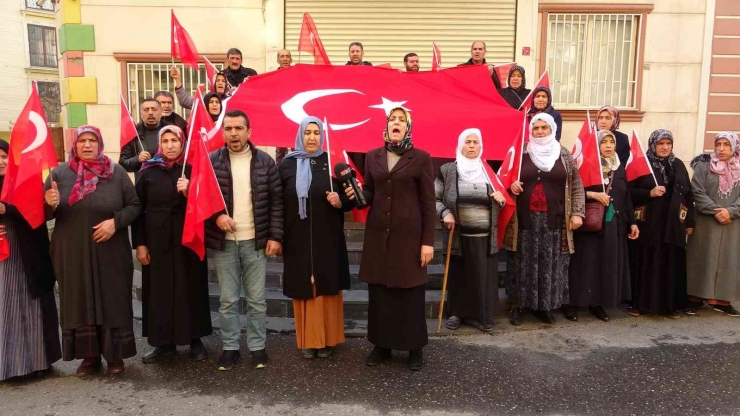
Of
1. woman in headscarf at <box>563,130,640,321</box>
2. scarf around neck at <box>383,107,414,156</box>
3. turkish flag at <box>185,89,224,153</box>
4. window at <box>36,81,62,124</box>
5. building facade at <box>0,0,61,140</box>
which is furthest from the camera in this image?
window at <box>36,81,62,124</box>

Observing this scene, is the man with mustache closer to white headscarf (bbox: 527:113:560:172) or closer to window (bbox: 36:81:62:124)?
white headscarf (bbox: 527:113:560:172)

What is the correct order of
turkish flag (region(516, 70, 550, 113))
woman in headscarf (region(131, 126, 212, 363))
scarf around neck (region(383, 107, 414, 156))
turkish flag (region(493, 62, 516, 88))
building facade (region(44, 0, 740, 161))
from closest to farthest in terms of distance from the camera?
scarf around neck (region(383, 107, 414, 156))
woman in headscarf (region(131, 126, 212, 363))
turkish flag (region(516, 70, 550, 113))
turkish flag (region(493, 62, 516, 88))
building facade (region(44, 0, 740, 161))

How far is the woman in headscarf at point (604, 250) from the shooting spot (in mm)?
5191

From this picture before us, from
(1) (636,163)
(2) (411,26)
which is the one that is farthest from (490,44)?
(1) (636,163)

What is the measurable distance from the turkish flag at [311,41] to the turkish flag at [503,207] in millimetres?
3125

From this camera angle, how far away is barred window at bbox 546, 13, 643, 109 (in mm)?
8953

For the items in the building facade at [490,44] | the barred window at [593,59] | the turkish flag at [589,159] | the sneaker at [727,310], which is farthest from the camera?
the barred window at [593,59]

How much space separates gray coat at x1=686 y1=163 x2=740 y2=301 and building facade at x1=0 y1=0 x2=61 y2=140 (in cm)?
2813

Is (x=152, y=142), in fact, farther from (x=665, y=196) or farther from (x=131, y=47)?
(x=665, y=196)

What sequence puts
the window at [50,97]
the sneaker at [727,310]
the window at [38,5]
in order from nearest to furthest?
the sneaker at [727,310] → the window at [38,5] → the window at [50,97]

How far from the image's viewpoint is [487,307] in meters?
4.99

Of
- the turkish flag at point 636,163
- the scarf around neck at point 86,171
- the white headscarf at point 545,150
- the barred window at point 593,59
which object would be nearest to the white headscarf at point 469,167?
the white headscarf at point 545,150

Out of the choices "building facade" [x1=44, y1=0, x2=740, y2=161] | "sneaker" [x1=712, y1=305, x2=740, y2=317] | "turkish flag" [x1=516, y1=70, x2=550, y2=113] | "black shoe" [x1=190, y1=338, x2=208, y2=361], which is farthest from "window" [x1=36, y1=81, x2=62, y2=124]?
"sneaker" [x1=712, y1=305, x2=740, y2=317]

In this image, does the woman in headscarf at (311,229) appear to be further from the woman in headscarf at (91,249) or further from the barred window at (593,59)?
the barred window at (593,59)
